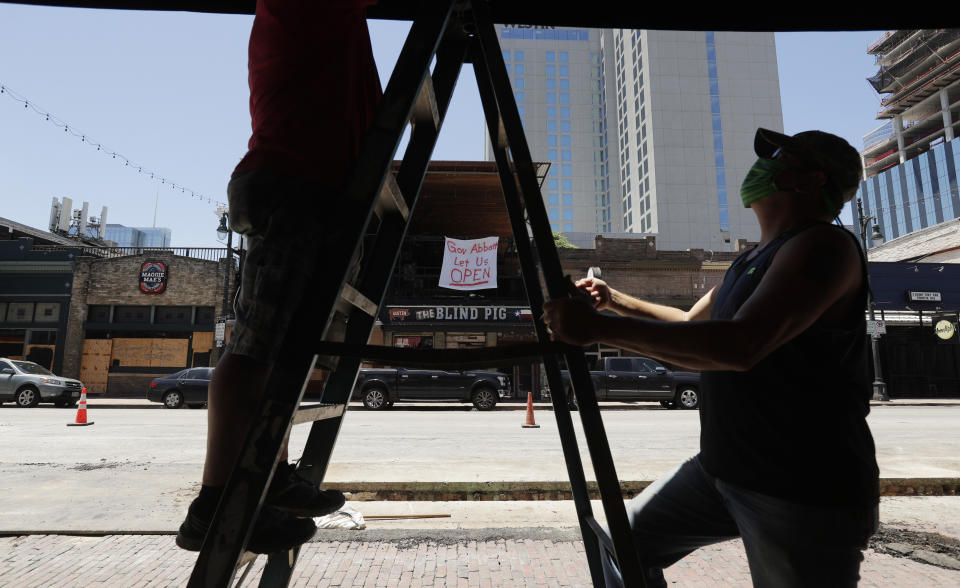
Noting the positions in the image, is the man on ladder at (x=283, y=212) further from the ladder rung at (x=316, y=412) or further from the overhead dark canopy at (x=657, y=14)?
the overhead dark canopy at (x=657, y=14)

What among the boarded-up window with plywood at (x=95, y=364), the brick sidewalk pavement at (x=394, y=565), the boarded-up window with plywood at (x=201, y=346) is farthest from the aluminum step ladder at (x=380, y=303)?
the boarded-up window with plywood at (x=95, y=364)

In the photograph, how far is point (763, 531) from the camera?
4.07 ft

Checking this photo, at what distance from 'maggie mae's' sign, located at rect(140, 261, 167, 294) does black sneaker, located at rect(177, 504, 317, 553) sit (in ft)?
Answer: 87.9

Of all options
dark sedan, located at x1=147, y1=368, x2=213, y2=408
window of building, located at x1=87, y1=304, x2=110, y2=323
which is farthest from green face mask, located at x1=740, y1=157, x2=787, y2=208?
window of building, located at x1=87, y1=304, x2=110, y2=323

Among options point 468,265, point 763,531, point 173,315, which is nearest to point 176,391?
point 173,315

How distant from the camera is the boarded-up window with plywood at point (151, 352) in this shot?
23.4m

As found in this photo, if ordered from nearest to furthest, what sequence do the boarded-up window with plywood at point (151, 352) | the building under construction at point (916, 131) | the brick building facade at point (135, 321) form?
the brick building facade at point (135, 321) < the boarded-up window with plywood at point (151, 352) < the building under construction at point (916, 131)

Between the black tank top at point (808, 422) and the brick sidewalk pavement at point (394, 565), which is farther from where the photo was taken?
the brick sidewalk pavement at point (394, 565)

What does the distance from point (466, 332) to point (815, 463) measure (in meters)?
20.9

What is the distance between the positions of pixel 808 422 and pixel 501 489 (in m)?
4.00

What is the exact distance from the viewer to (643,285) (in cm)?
2628

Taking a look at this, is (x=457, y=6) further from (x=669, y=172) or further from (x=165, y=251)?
(x=669, y=172)

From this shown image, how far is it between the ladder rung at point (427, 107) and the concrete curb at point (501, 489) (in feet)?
12.5

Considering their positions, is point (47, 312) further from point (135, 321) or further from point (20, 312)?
point (135, 321)
